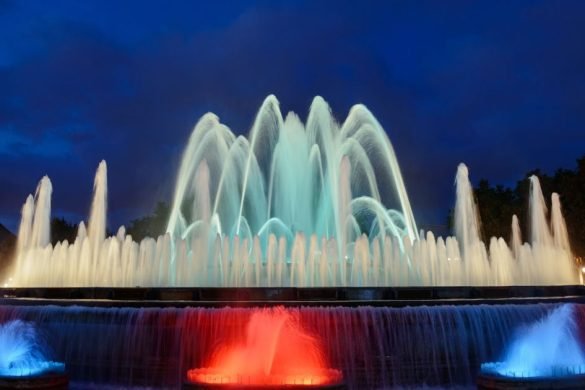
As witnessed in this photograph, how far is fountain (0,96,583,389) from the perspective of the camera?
14.2 m

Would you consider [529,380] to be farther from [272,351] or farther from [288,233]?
[288,233]

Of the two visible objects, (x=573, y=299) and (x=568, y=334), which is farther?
(x=573, y=299)

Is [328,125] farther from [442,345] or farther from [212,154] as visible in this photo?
[442,345]

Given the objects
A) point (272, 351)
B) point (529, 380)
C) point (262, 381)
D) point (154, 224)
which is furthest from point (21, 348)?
point (154, 224)

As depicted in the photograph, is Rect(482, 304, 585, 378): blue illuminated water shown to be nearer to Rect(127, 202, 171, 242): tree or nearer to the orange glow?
the orange glow

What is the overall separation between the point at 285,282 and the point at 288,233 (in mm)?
6560

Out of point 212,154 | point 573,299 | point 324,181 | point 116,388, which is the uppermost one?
point 212,154

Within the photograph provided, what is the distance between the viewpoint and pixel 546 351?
15.1 metres

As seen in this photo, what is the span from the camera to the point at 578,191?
48.0 meters

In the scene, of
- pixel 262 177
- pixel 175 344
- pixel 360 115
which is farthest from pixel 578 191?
pixel 175 344

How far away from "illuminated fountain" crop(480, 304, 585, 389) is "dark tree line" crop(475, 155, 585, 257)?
34303 millimetres

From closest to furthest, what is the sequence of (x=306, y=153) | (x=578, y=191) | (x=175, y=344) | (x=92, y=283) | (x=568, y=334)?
1. (x=175, y=344)
2. (x=568, y=334)
3. (x=92, y=283)
4. (x=306, y=153)
5. (x=578, y=191)

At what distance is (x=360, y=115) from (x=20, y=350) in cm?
1923

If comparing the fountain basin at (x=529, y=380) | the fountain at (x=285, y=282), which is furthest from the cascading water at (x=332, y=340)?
the fountain basin at (x=529, y=380)
